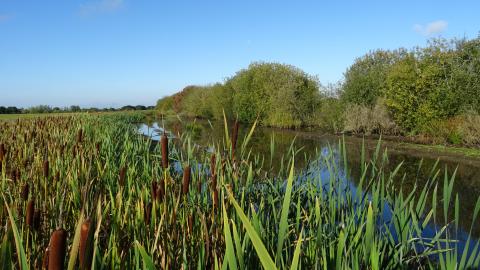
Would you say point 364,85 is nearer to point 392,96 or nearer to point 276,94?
point 392,96

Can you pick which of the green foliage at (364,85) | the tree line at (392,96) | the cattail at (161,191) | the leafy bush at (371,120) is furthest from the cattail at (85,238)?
the green foliage at (364,85)

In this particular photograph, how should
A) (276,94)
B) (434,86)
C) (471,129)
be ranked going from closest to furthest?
(471,129) → (434,86) → (276,94)

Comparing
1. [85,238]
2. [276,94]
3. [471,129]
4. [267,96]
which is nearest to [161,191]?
[85,238]

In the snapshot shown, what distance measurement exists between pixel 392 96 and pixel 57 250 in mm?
26591

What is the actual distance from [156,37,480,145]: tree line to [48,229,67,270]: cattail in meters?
10.4

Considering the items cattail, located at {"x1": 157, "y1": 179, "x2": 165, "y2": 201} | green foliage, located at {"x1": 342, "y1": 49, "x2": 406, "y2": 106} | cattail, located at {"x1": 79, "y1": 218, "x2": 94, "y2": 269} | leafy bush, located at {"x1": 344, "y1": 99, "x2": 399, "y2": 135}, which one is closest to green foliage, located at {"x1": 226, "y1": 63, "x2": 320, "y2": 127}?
green foliage, located at {"x1": 342, "y1": 49, "x2": 406, "y2": 106}

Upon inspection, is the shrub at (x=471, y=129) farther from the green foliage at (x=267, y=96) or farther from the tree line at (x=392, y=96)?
the green foliage at (x=267, y=96)

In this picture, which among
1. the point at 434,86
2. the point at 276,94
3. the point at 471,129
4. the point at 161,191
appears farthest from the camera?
the point at 276,94

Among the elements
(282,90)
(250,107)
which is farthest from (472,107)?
(250,107)

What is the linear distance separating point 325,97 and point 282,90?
176 inches

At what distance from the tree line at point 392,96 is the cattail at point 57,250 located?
10355 millimetres

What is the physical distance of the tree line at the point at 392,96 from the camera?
68.3ft

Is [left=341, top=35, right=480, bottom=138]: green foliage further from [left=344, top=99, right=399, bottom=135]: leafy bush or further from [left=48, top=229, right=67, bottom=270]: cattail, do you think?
[left=48, top=229, right=67, bottom=270]: cattail

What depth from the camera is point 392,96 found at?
25.1 m
